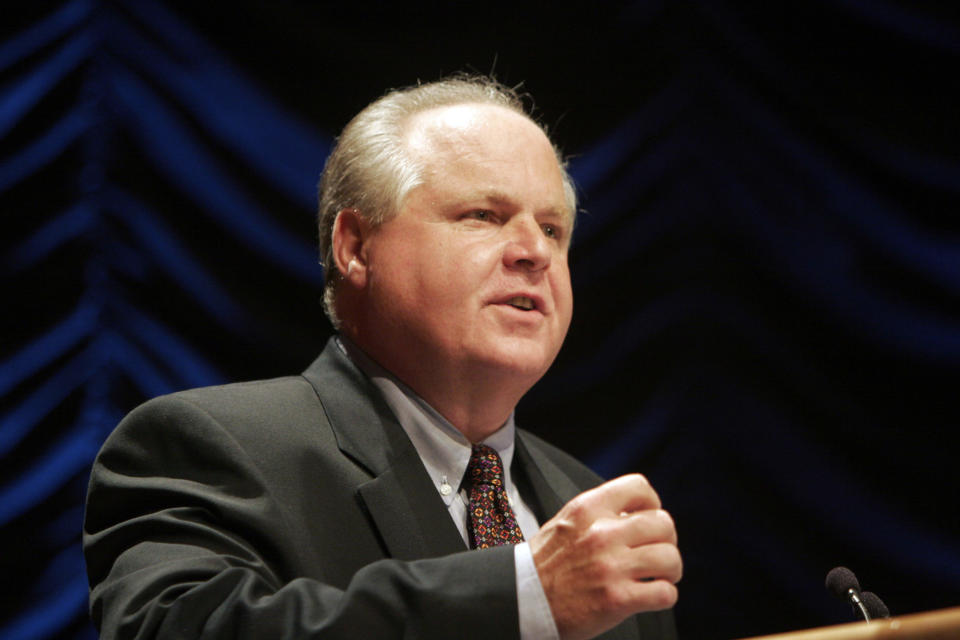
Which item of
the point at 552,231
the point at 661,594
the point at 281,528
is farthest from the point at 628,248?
the point at 661,594

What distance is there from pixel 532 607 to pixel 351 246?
3.04ft

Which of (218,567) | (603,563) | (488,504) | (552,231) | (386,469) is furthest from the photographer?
→ (552,231)

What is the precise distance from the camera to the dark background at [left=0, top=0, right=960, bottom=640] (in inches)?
86.5

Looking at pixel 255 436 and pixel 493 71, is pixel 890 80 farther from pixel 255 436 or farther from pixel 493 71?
pixel 255 436

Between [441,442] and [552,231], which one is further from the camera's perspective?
[552,231]

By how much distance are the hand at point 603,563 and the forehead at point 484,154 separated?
770 millimetres

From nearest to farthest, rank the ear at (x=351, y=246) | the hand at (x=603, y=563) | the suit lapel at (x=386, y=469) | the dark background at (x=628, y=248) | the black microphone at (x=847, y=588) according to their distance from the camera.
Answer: the hand at (x=603, y=563)
the black microphone at (x=847, y=588)
the suit lapel at (x=386, y=469)
the ear at (x=351, y=246)
the dark background at (x=628, y=248)

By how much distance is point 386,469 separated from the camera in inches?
63.5

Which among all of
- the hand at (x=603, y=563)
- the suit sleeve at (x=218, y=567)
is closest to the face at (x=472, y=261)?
the suit sleeve at (x=218, y=567)

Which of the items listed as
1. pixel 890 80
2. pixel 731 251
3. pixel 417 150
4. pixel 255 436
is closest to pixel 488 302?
pixel 417 150

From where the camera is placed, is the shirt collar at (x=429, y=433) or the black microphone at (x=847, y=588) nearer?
the black microphone at (x=847, y=588)

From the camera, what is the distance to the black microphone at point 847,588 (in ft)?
4.62

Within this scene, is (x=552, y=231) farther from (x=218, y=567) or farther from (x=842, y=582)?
(x=218, y=567)

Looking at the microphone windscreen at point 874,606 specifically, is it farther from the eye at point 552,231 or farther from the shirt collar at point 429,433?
the eye at point 552,231
